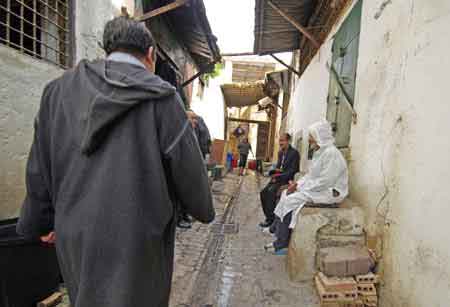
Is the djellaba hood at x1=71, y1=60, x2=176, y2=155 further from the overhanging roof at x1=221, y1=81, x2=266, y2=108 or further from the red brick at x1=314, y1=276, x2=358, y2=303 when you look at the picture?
the overhanging roof at x1=221, y1=81, x2=266, y2=108

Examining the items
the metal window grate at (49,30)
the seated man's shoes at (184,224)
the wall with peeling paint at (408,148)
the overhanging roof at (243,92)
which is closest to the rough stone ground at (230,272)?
the seated man's shoes at (184,224)

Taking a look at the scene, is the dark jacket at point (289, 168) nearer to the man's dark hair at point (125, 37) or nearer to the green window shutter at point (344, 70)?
the green window shutter at point (344, 70)

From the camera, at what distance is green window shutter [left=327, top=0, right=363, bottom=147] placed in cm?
352

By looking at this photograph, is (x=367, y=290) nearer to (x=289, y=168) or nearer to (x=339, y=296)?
(x=339, y=296)

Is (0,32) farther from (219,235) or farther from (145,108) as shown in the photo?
(219,235)

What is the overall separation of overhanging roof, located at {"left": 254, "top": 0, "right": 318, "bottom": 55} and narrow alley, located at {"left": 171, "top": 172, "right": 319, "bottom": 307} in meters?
4.36

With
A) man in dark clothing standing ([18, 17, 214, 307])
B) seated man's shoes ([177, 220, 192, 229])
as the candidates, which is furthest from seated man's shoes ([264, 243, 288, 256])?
man in dark clothing standing ([18, 17, 214, 307])

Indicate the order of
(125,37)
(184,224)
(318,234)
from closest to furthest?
(125,37), (318,234), (184,224)

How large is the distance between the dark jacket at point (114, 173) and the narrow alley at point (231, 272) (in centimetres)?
167

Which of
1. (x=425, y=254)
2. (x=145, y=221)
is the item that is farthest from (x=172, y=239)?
(x=425, y=254)

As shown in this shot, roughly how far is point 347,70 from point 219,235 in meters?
3.12

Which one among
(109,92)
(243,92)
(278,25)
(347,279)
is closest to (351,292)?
(347,279)

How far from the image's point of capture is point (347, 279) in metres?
2.36

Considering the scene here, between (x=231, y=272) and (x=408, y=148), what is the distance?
2170 millimetres
